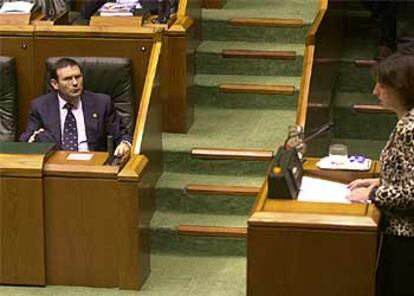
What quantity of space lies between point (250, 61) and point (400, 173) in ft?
10.5

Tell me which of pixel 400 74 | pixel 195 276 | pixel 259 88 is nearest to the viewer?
pixel 400 74

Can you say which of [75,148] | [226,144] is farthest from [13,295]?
[226,144]

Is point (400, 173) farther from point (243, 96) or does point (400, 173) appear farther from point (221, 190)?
point (243, 96)

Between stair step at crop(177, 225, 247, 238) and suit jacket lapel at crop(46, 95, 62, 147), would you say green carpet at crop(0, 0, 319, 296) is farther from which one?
suit jacket lapel at crop(46, 95, 62, 147)

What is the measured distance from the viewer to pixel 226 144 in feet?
18.4

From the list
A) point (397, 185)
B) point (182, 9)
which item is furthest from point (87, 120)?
point (397, 185)

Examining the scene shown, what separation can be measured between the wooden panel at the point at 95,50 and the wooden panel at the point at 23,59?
0.10 ft

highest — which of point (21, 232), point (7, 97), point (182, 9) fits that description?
point (182, 9)

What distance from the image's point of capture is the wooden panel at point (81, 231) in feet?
15.3

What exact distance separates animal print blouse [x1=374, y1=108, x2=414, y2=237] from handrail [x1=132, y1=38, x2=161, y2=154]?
1964 mm

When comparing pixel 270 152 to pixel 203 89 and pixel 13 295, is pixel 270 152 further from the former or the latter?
pixel 13 295

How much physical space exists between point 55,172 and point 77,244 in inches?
13.0

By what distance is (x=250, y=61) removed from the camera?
6.25 metres

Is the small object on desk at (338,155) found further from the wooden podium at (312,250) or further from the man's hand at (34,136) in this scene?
the man's hand at (34,136)
